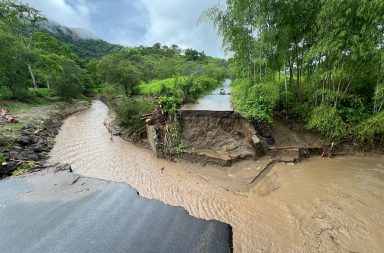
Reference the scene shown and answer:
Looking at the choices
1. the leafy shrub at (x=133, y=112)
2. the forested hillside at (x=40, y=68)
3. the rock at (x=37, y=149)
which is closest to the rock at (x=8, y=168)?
the rock at (x=37, y=149)

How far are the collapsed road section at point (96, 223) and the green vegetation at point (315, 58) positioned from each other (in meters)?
5.25

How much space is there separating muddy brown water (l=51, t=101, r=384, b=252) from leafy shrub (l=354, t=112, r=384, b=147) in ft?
1.84

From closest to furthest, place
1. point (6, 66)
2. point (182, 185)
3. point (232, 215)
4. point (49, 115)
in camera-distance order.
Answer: point (232, 215), point (182, 185), point (49, 115), point (6, 66)

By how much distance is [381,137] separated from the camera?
7.26 metres

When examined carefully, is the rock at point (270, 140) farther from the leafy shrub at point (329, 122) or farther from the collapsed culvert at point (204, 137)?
the leafy shrub at point (329, 122)

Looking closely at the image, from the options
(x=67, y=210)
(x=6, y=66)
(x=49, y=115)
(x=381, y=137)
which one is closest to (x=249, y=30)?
(x=381, y=137)

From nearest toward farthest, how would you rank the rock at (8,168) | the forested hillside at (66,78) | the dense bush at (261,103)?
the rock at (8,168) → the dense bush at (261,103) → the forested hillside at (66,78)

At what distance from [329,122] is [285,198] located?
12.5 ft

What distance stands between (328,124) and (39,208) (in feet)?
26.7

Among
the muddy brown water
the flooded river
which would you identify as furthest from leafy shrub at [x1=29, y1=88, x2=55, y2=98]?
the flooded river

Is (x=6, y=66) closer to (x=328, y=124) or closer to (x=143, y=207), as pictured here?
(x=143, y=207)

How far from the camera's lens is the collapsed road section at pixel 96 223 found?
10.4 ft

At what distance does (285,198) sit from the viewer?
512 cm

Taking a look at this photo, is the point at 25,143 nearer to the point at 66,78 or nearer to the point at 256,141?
the point at 256,141
